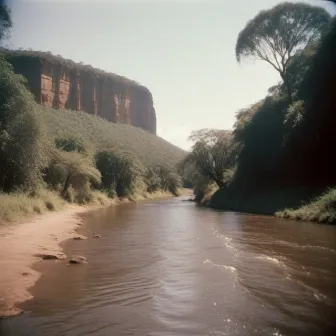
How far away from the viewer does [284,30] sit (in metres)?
32.9

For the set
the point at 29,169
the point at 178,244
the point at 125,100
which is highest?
the point at 125,100

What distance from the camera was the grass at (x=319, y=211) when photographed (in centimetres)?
1975

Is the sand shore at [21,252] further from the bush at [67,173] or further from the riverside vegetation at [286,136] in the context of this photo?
the bush at [67,173]

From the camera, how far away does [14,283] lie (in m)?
7.67

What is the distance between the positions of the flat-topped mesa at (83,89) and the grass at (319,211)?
75279 millimetres

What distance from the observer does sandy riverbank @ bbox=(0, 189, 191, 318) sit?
6.85 m

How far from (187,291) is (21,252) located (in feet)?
19.3

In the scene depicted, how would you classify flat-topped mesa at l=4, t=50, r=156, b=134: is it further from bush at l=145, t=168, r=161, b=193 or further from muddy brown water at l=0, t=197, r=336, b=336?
muddy brown water at l=0, t=197, r=336, b=336

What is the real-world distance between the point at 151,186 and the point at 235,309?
60917 mm

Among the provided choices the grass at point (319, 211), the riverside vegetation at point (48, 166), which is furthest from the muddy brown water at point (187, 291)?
the riverside vegetation at point (48, 166)

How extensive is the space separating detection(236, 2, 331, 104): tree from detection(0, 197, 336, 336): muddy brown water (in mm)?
24685

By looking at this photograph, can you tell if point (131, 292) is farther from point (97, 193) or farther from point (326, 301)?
point (97, 193)

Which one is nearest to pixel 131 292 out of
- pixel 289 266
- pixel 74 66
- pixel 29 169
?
pixel 289 266

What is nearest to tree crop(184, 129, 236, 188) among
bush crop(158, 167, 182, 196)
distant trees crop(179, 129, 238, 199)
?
distant trees crop(179, 129, 238, 199)
